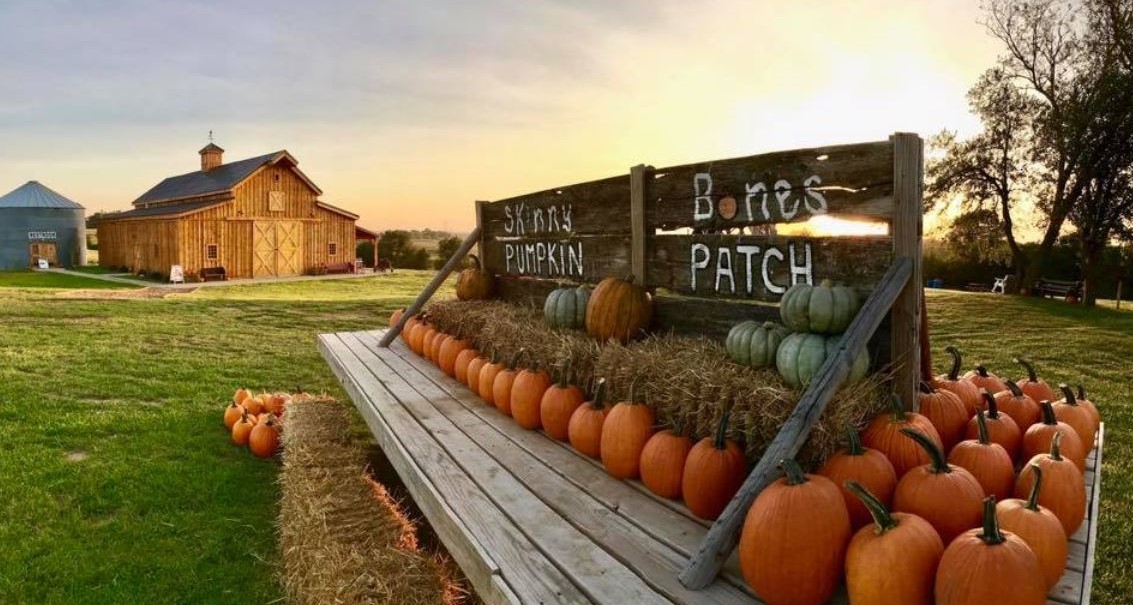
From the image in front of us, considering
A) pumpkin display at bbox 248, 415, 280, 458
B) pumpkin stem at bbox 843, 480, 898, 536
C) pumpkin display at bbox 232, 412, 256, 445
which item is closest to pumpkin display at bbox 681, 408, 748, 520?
pumpkin stem at bbox 843, 480, 898, 536

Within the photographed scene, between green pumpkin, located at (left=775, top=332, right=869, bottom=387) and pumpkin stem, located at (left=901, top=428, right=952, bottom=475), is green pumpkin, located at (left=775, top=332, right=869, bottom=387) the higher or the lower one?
the higher one

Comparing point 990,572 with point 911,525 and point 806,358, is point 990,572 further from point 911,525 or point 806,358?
point 806,358

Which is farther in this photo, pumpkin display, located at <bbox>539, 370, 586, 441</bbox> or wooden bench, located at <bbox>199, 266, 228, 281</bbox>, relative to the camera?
wooden bench, located at <bbox>199, 266, 228, 281</bbox>

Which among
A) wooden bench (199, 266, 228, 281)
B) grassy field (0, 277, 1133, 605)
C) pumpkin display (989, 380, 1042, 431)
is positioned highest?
wooden bench (199, 266, 228, 281)

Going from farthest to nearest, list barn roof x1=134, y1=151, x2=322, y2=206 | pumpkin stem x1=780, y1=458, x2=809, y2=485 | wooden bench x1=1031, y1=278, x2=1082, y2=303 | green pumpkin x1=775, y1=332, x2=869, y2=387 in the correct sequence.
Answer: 1. barn roof x1=134, y1=151, x2=322, y2=206
2. wooden bench x1=1031, y1=278, x2=1082, y2=303
3. green pumpkin x1=775, y1=332, x2=869, y2=387
4. pumpkin stem x1=780, y1=458, x2=809, y2=485

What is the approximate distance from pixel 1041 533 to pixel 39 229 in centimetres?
4513

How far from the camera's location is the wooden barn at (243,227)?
90.6 feet

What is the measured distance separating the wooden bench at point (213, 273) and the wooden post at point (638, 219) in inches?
1066

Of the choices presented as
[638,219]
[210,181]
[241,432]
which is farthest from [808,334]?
[210,181]

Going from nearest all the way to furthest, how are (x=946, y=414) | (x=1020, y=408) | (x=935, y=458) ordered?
(x=935, y=458) → (x=946, y=414) → (x=1020, y=408)

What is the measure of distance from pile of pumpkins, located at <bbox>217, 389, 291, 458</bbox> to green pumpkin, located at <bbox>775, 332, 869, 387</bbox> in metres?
4.53

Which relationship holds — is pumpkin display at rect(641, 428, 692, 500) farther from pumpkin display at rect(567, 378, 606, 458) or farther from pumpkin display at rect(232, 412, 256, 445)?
pumpkin display at rect(232, 412, 256, 445)

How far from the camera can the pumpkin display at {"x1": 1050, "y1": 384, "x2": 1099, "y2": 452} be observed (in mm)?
3387

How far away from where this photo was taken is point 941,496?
2.17 m
